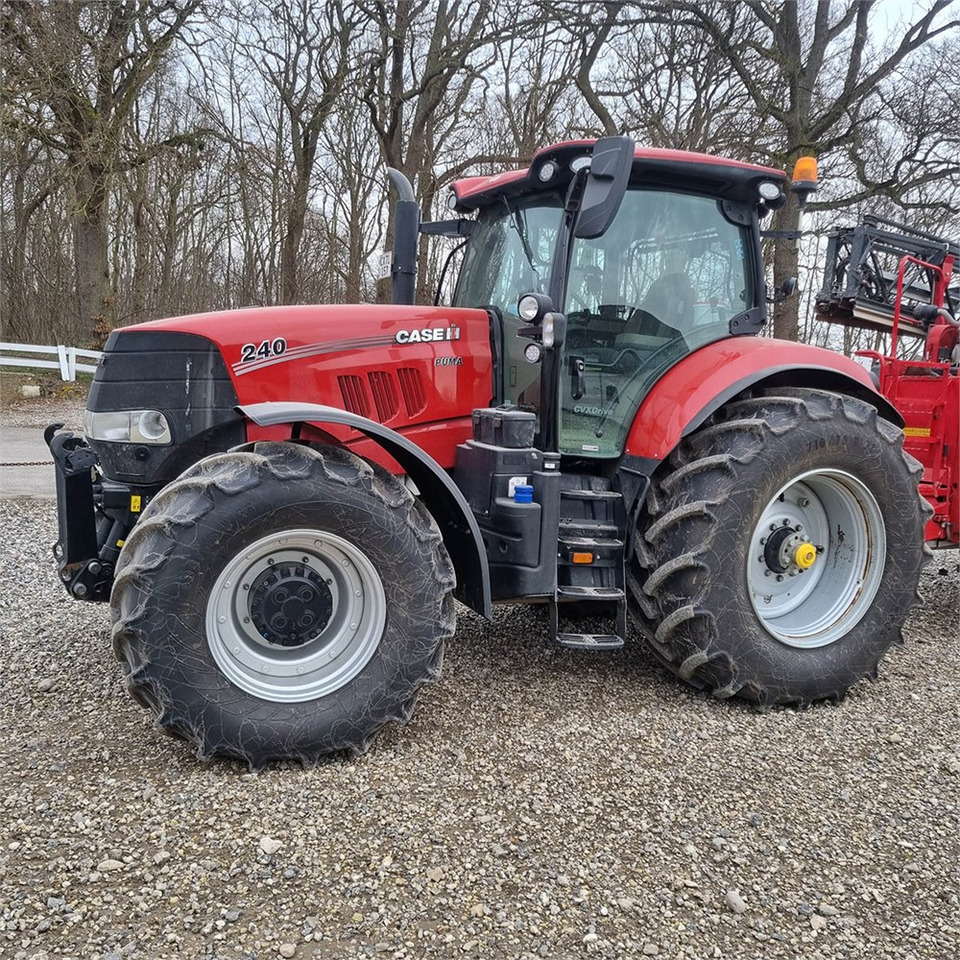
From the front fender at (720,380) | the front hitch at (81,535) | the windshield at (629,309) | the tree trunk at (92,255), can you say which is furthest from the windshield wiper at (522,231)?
the tree trunk at (92,255)

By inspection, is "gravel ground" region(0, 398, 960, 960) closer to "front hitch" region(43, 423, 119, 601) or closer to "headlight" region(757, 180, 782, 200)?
"front hitch" region(43, 423, 119, 601)

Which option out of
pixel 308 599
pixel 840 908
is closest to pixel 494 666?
pixel 308 599

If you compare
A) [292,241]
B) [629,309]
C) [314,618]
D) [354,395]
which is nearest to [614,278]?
[629,309]

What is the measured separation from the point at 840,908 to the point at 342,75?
15.5m

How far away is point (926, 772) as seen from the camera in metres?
2.97

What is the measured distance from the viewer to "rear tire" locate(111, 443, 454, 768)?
267 centimetres

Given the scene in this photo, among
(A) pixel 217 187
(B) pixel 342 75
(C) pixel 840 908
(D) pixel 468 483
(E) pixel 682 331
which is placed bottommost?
(C) pixel 840 908

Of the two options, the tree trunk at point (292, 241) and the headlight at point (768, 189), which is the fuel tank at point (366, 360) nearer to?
the headlight at point (768, 189)

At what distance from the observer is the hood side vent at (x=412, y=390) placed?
11.5ft

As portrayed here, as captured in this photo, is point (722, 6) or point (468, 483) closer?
point (468, 483)

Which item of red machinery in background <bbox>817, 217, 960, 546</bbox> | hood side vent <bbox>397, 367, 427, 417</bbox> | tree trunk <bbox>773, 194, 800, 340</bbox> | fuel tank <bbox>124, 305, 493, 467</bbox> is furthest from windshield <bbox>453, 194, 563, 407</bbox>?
tree trunk <bbox>773, 194, 800, 340</bbox>

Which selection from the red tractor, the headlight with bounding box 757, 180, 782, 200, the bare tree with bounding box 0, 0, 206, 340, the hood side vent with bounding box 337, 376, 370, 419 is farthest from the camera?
the bare tree with bounding box 0, 0, 206, 340

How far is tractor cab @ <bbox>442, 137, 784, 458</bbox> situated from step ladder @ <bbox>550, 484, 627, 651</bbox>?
0.20m

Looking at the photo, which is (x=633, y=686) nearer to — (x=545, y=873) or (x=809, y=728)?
(x=809, y=728)
